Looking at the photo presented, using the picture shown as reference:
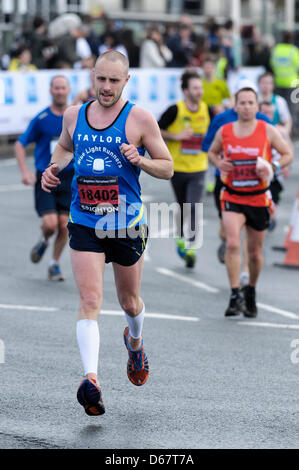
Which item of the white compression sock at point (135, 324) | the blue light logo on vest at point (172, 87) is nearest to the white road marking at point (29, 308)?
the white compression sock at point (135, 324)

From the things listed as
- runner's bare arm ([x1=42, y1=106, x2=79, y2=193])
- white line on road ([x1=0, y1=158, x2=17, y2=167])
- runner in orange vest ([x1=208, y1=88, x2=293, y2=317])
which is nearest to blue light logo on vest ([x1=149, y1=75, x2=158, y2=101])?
white line on road ([x1=0, y1=158, x2=17, y2=167])

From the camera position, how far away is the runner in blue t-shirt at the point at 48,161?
423 inches

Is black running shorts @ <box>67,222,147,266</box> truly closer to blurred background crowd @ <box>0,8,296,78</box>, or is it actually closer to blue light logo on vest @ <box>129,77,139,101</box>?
blurred background crowd @ <box>0,8,296,78</box>

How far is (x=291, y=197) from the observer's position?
17.2 metres

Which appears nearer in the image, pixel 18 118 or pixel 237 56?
pixel 18 118

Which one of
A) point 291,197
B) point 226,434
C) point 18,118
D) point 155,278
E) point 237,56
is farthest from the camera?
point 237,56

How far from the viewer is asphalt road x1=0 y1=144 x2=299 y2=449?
5.84 metres

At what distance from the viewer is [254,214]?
30.2ft

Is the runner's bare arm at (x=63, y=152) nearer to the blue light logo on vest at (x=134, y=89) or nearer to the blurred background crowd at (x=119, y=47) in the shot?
the blurred background crowd at (x=119, y=47)
